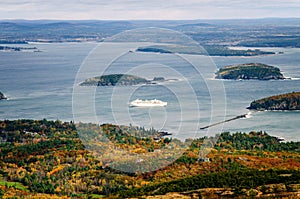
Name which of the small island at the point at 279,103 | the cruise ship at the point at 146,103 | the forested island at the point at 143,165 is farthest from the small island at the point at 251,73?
the forested island at the point at 143,165

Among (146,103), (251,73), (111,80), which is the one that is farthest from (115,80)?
(251,73)

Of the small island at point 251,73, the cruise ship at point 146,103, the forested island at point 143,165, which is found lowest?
the forested island at point 143,165

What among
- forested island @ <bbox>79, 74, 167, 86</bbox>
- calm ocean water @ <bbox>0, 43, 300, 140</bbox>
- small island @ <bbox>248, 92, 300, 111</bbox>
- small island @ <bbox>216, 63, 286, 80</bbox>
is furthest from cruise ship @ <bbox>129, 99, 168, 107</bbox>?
small island @ <bbox>216, 63, 286, 80</bbox>

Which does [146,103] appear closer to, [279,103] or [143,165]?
[279,103]

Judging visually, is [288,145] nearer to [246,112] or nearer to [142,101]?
[246,112]

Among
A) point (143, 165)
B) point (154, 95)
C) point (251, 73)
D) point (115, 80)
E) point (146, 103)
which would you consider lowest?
point (143, 165)

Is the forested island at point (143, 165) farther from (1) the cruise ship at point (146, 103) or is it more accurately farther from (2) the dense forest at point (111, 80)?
(2) the dense forest at point (111, 80)
